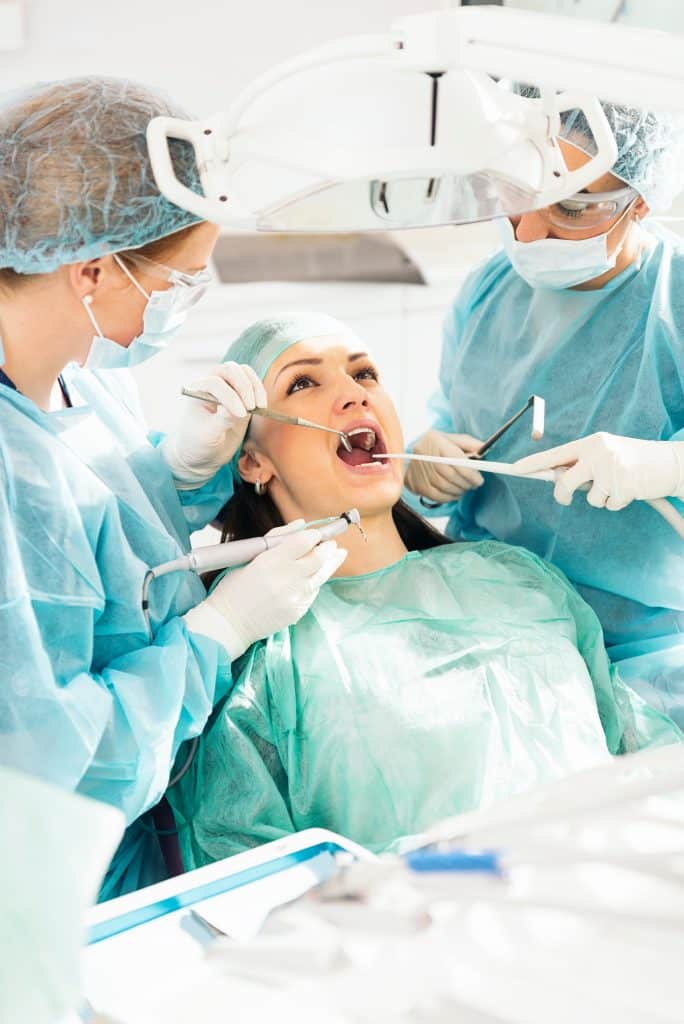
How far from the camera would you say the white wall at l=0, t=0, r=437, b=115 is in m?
3.66

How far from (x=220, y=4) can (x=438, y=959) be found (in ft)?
12.0

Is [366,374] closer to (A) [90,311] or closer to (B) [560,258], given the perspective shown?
(B) [560,258]

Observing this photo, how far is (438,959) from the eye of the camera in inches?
29.0

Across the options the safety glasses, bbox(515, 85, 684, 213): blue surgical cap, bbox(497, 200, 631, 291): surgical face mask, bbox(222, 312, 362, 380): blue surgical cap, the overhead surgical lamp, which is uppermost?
the overhead surgical lamp

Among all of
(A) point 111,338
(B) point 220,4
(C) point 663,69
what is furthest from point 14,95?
(B) point 220,4

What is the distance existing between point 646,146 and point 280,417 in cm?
77

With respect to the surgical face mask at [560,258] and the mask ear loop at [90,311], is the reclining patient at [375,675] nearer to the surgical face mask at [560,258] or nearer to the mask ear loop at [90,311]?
the surgical face mask at [560,258]

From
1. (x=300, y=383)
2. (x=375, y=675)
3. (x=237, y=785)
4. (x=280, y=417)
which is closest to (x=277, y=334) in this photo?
(x=300, y=383)

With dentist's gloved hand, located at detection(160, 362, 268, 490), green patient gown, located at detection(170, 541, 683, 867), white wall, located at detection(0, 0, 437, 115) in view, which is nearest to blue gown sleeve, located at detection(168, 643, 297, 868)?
green patient gown, located at detection(170, 541, 683, 867)

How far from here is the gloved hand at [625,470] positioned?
5.90 feet

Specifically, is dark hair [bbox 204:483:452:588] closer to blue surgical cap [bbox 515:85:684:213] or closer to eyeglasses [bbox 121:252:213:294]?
eyeglasses [bbox 121:252:213:294]

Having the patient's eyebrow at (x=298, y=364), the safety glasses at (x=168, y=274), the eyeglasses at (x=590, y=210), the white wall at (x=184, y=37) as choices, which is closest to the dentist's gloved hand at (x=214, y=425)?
the patient's eyebrow at (x=298, y=364)

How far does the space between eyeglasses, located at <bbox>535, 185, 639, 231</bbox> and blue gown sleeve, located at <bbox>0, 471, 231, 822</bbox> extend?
3.02 ft

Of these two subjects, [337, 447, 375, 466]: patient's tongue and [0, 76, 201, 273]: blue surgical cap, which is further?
[337, 447, 375, 466]: patient's tongue
